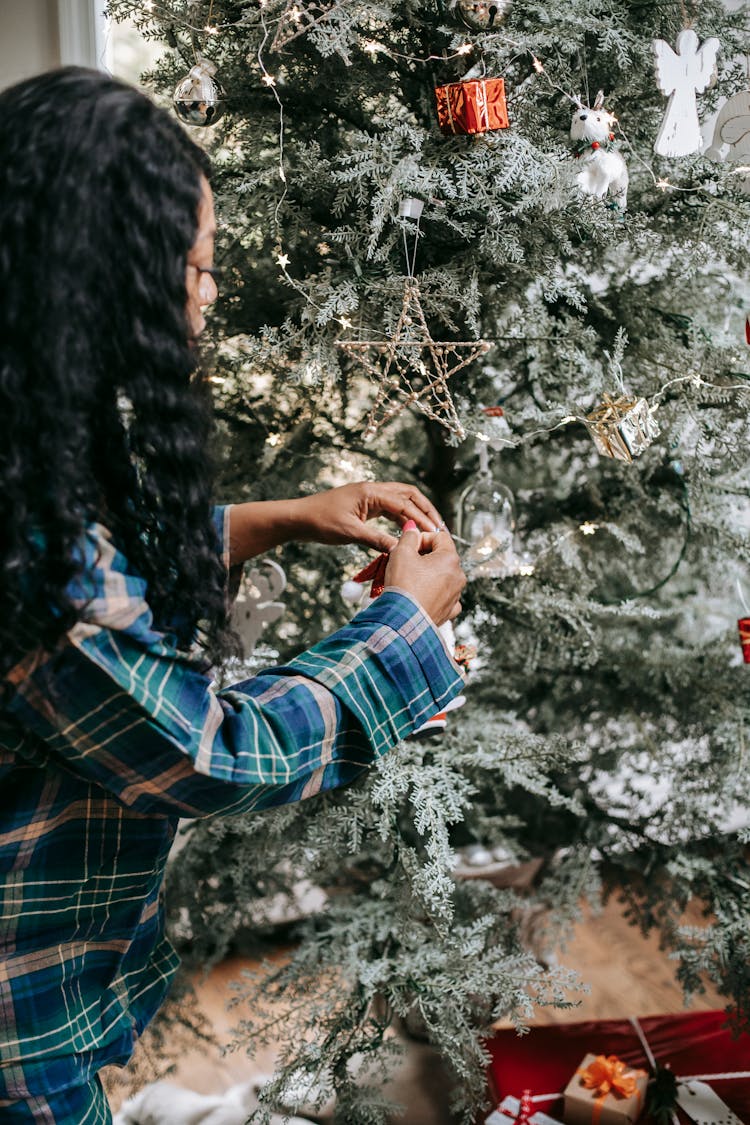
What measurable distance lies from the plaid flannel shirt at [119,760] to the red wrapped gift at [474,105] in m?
0.51

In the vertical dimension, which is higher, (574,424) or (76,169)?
(76,169)

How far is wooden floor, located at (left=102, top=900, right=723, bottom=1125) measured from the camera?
1.44m

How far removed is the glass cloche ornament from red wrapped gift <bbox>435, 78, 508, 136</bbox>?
36 cm

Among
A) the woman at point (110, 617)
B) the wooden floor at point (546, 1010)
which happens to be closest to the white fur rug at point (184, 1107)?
the wooden floor at point (546, 1010)

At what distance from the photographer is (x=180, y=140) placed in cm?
65

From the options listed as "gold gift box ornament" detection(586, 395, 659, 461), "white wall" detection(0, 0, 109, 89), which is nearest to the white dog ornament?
"gold gift box ornament" detection(586, 395, 659, 461)

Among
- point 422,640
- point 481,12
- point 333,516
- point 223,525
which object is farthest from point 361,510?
point 481,12

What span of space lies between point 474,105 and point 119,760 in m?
0.71

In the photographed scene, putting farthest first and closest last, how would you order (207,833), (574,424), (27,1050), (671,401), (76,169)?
(207,833)
(574,424)
(671,401)
(27,1050)
(76,169)

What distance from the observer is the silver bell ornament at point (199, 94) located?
96 centimetres

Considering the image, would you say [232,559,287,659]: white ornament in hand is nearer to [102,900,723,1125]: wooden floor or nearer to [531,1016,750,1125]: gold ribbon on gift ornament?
[102,900,723,1125]: wooden floor

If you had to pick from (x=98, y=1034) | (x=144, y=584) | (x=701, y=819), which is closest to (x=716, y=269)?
(x=701, y=819)

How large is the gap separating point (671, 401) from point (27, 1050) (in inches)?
36.7

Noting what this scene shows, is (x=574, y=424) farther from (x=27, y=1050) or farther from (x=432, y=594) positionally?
(x=27, y=1050)
